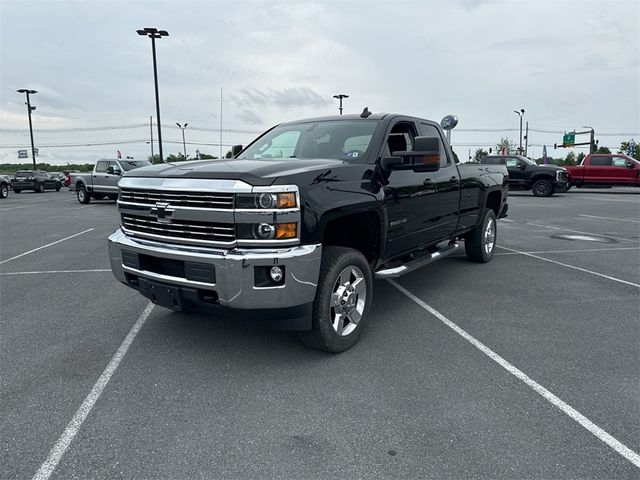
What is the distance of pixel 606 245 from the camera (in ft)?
31.0

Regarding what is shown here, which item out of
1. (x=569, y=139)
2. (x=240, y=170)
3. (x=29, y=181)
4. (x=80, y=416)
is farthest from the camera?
(x=569, y=139)

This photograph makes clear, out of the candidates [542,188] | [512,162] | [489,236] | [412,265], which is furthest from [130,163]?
[542,188]

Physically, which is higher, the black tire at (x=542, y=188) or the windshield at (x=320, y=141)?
the windshield at (x=320, y=141)

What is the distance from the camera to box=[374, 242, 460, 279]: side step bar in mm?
A: 4445

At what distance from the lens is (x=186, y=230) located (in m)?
3.57

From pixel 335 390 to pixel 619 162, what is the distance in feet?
89.1

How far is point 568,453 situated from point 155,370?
2.87 meters

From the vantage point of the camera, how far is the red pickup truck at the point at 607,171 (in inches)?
975

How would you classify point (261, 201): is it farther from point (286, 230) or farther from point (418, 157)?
point (418, 157)

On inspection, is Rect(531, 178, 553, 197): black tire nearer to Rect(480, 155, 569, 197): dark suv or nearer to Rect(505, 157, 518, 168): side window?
Rect(480, 155, 569, 197): dark suv

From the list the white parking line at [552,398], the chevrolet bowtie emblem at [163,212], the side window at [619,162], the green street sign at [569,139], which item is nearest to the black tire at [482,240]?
the white parking line at [552,398]

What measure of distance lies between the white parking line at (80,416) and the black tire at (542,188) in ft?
74.3

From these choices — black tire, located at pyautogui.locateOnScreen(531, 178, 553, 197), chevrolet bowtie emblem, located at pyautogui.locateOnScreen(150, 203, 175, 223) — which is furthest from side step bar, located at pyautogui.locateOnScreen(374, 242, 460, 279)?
black tire, located at pyautogui.locateOnScreen(531, 178, 553, 197)

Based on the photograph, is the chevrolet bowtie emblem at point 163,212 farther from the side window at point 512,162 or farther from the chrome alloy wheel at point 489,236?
the side window at point 512,162
